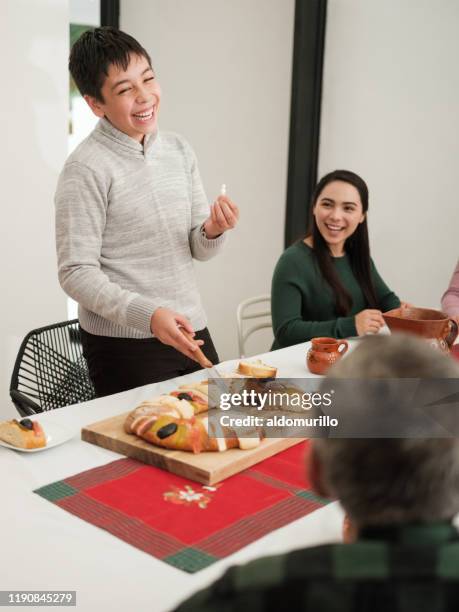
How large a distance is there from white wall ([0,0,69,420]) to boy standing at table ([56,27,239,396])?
119cm

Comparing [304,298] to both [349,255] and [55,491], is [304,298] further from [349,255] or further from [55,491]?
[55,491]

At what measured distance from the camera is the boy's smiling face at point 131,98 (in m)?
1.69

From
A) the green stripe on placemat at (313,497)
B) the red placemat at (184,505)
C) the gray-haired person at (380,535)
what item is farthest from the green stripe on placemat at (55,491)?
the gray-haired person at (380,535)

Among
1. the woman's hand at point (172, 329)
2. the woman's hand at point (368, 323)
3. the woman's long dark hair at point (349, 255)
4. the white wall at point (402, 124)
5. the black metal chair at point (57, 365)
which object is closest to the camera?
the woman's hand at point (172, 329)

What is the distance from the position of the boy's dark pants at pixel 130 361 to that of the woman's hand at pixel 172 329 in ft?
0.89

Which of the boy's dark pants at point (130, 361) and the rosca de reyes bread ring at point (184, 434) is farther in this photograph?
the boy's dark pants at point (130, 361)

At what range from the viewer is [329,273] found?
2.44 metres

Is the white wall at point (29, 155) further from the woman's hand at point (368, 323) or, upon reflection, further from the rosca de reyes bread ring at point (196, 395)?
the rosca de reyes bread ring at point (196, 395)

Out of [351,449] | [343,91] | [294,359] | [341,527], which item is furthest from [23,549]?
[343,91]

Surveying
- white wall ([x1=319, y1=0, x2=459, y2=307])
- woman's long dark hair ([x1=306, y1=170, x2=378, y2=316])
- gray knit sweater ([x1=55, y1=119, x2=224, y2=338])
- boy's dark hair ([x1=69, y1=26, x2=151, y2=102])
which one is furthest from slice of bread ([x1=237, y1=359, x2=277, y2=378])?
white wall ([x1=319, y1=0, x2=459, y2=307])

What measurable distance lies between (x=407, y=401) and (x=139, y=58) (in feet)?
4.62

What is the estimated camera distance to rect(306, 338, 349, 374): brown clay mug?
1.76m

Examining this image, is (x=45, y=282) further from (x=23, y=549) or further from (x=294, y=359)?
(x=23, y=549)

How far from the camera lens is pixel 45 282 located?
3070 mm
